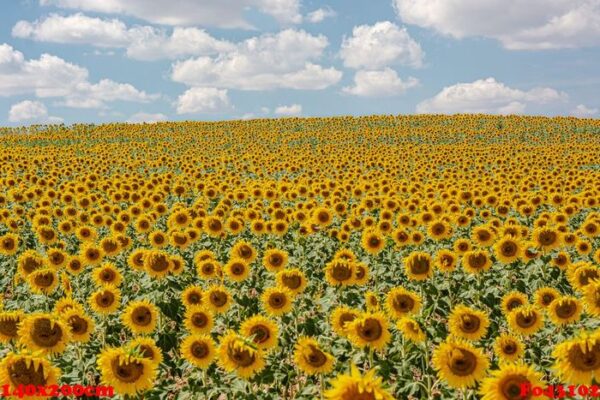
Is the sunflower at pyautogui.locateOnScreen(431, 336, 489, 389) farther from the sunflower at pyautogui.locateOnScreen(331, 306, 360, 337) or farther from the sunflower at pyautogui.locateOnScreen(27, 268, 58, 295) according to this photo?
the sunflower at pyautogui.locateOnScreen(27, 268, 58, 295)

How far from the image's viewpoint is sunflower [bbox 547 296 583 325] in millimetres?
6602

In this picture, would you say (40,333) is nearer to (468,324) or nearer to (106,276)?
(106,276)

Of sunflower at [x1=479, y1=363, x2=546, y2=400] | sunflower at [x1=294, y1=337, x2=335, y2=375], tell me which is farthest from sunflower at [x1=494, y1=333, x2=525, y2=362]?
sunflower at [x1=294, y1=337, x2=335, y2=375]

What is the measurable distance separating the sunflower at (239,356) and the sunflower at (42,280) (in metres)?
4.12

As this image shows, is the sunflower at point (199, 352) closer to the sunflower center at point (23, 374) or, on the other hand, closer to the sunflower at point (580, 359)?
the sunflower center at point (23, 374)

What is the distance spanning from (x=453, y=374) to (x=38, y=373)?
358 cm

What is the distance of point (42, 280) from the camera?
8.01 metres

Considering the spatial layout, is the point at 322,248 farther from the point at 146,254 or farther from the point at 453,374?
the point at 453,374

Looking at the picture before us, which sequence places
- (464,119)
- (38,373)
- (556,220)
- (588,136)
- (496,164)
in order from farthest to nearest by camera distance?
1. (464,119)
2. (588,136)
3. (496,164)
4. (556,220)
5. (38,373)

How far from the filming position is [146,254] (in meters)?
8.59

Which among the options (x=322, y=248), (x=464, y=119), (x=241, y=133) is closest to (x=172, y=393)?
(x=322, y=248)

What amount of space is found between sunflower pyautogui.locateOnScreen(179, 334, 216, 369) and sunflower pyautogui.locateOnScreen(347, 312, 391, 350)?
160cm

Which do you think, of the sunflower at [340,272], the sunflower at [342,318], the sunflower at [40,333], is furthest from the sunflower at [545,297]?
the sunflower at [40,333]

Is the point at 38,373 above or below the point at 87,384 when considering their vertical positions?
above
